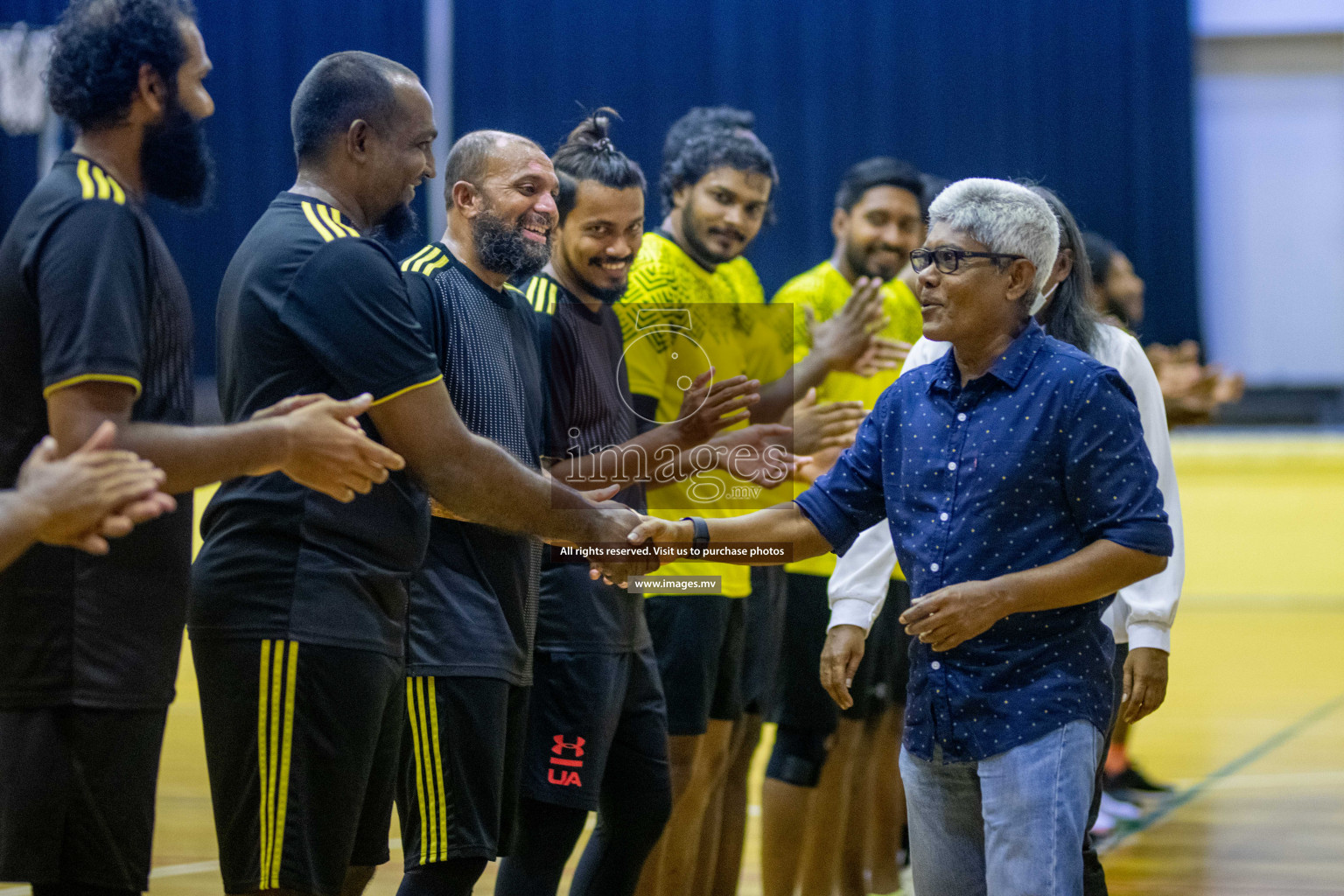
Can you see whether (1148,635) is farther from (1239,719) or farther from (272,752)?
(1239,719)

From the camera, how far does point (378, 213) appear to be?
225 centimetres

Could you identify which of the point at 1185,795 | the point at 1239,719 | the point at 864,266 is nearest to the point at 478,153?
the point at 864,266

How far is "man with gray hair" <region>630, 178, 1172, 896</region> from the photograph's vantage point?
2.07m

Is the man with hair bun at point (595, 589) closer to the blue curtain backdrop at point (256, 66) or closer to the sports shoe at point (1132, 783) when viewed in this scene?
the sports shoe at point (1132, 783)

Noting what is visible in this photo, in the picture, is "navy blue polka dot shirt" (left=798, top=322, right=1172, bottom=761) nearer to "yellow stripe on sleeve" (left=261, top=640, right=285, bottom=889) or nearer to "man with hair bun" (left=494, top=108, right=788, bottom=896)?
"man with hair bun" (left=494, top=108, right=788, bottom=896)

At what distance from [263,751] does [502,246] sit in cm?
89

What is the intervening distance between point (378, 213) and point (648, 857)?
1.40 m

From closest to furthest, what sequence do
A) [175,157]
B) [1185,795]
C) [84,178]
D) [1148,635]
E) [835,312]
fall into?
[84,178]
[175,157]
[1148,635]
[835,312]
[1185,795]

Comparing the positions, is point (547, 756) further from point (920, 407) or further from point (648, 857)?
point (920, 407)

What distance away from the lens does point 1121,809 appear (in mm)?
4695

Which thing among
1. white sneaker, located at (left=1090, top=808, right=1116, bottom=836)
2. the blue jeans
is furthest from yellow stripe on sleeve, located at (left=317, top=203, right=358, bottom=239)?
white sneaker, located at (left=1090, top=808, right=1116, bottom=836)

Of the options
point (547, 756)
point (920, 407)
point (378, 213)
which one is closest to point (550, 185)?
point (378, 213)

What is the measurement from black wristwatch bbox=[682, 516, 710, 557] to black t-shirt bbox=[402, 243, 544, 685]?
281mm

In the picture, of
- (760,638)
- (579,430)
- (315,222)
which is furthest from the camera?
(760,638)
